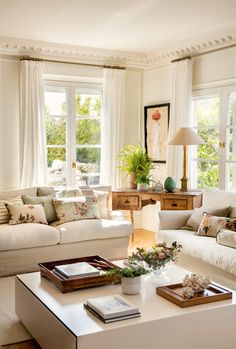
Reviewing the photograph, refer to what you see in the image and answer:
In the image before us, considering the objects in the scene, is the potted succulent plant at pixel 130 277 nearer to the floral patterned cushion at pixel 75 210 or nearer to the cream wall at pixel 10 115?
the floral patterned cushion at pixel 75 210

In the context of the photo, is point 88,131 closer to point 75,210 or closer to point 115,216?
point 115,216

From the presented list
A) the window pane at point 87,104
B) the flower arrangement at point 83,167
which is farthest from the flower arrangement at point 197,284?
the window pane at point 87,104

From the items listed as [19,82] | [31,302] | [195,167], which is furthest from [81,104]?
[31,302]

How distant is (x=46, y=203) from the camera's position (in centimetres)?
527

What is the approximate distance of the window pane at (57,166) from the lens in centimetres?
668

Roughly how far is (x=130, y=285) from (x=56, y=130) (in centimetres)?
392

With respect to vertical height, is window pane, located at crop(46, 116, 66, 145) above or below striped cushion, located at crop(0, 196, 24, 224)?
above

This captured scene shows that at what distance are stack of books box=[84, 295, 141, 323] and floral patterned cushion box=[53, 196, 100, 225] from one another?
2304mm

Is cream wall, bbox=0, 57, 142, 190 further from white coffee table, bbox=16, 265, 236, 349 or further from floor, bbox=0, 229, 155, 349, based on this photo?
white coffee table, bbox=16, 265, 236, 349

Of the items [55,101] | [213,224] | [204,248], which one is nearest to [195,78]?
[55,101]

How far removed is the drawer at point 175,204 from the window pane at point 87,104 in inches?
79.1

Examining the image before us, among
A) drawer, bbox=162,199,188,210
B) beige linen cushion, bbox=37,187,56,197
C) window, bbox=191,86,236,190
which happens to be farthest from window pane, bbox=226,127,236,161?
beige linen cushion, bbox=37,187,56,197

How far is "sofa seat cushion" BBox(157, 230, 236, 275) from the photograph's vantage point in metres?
3.93

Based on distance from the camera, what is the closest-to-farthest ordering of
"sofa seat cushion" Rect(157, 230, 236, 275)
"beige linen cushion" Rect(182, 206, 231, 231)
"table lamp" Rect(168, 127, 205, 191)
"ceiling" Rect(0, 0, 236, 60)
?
"sofa seat cushion" Rect(157, 230, 236, 275) → "ceiling" Rect(0, 0, 236, 60) → "beige linen cushion" Rect(182, 206, 231, 231) → "table lamp" Rect(168, 127, 205, 191)
